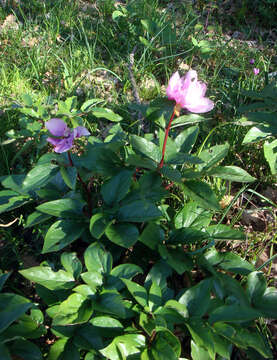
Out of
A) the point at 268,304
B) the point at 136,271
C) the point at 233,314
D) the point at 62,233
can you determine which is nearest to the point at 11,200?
the point at 62,233

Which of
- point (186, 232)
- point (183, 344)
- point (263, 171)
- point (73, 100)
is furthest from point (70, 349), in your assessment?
point (263, 171)

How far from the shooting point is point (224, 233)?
1260 millimetres

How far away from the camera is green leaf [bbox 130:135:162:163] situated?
1253 millimetres

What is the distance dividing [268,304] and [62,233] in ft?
2.58

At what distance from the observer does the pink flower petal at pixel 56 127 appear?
3.83ft

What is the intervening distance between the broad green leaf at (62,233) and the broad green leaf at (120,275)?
0.20 m

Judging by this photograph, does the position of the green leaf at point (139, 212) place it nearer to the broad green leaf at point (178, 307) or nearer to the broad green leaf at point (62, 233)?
the broad green leaf at point (62, 233)

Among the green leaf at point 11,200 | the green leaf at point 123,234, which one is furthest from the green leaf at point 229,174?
the green leaf at point 11,200

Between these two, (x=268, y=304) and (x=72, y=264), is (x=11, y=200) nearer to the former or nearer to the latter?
(x=72, y=264)

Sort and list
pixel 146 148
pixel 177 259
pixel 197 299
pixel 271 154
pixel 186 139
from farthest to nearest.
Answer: pixel 271 154 < pixel 186 139 < pixel 146 148 < pixel 177 259 < pixel 197 299

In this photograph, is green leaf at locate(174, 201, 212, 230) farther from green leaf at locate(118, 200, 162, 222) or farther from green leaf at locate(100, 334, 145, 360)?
green leaf at locate(100, 334, 145, 360)

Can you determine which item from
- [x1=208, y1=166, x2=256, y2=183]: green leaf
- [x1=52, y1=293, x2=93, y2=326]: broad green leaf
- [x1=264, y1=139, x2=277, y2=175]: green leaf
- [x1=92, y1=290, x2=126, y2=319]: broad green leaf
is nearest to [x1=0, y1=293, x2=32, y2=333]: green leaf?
[x1=52, y1=293, x2=93, y2=326]: broad green leaf

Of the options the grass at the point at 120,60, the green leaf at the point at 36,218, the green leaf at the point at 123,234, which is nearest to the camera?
the green leaf at the point at 123,234

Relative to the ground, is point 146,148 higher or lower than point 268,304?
higher
